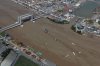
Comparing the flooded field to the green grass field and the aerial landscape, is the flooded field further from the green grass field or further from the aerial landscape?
the green grass field

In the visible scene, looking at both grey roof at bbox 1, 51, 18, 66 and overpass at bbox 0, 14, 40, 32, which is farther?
overpass at bbox 0, 14, 40, 32

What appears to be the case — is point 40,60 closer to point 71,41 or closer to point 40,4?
point 71,41

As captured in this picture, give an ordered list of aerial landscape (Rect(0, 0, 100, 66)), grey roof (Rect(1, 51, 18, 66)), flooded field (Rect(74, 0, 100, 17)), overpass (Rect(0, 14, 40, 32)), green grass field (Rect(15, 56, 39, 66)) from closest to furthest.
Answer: grey roof (Rect(1, 51, 18, 66)) → green grass field (Rect(15, 56, 39, 66)) → aerial landscape (Rect(0, 0, 100, 66)) → overpass (Rect(0, 14, 40, 32)) → flooded field (Rect(74, 0, 100, 17))

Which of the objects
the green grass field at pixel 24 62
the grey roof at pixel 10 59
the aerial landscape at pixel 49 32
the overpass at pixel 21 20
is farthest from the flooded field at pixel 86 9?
the grey roof at pixel 10 59

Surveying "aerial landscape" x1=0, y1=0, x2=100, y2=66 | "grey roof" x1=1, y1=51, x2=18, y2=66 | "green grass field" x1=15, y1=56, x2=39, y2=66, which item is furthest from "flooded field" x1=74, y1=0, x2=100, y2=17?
"grey roof" x1=1, y1=51, x2=18, y2=66

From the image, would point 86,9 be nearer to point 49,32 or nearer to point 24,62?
point 49,32

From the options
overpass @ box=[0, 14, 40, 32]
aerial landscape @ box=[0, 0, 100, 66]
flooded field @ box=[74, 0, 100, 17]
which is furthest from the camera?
flooded field @ box=[74, 0, 100, 17]

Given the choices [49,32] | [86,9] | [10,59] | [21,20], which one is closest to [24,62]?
[10,59]

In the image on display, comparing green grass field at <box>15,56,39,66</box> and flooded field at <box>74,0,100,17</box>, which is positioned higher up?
flooded field at <box>74,0,100,17</box>

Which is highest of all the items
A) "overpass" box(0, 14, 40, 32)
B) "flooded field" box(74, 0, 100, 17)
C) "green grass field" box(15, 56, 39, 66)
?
"flooded field" box(74, 0, 100, 17)
